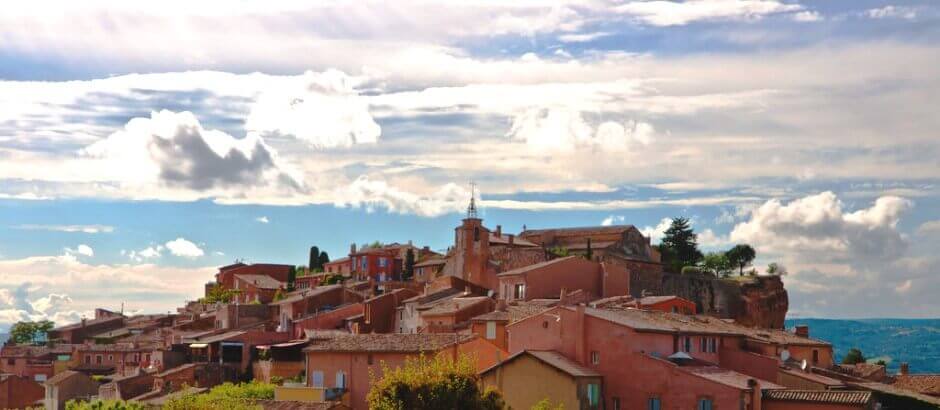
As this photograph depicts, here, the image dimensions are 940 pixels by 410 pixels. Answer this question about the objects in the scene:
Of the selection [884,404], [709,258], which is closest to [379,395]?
[884,404]

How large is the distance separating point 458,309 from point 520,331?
1487 centimetres

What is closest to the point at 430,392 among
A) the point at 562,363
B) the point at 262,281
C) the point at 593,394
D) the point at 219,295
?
the point at 562,363

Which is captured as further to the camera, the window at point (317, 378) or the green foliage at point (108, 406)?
the green foliage at point (108, 406)

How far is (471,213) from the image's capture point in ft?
310

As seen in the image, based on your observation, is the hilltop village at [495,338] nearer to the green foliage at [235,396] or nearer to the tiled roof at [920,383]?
the tiled roof at [920,383]

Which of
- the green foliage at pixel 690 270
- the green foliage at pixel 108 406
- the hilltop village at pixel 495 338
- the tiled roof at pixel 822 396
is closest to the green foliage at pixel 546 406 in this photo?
the hilltop village at pixel 495 338

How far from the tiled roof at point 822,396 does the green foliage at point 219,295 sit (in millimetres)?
71062

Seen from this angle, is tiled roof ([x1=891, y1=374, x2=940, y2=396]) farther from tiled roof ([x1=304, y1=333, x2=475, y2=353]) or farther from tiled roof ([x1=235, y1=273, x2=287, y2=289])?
tiled roof ([x1=235, y1=273, x2=287, y2=289])

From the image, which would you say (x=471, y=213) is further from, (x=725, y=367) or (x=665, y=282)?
(x=725, y=367)

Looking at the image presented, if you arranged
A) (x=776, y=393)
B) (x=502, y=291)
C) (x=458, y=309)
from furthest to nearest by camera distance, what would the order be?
(x=502, y=291)
(x=458, y=309)
(x=776, y=393)

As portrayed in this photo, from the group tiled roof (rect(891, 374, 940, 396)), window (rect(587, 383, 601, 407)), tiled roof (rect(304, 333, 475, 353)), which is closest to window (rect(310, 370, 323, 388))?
tiled roof (rect(304, 333, 475, 353))

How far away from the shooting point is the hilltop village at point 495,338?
53.8m

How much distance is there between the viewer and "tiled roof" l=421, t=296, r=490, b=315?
73.5 m

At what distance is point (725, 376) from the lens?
54344mm
